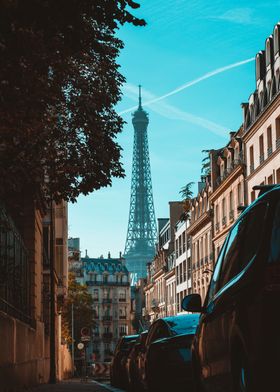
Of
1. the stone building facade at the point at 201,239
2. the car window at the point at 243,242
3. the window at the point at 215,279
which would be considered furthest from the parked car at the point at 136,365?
the stone building facade at the point at 201,239

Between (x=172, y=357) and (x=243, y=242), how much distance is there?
5647 millimetres

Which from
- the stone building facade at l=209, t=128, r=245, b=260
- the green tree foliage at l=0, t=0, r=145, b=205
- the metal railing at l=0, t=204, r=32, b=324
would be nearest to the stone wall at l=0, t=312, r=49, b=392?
the metal railing at l=0, t=204, r=32, b=324

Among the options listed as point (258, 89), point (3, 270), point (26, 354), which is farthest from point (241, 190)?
point (3, 270)

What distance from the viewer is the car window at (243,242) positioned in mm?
6301

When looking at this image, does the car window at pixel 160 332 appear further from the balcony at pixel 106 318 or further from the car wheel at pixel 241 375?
the balcony at pixel 106 318

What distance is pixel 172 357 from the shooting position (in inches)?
484

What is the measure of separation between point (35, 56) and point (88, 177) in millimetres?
6153

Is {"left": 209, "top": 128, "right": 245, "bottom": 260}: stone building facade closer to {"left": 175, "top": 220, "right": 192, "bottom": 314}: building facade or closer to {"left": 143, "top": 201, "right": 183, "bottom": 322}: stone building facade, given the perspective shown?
{"left": 175, "top": 220, "right": 192, "bottom": 314}: building facade

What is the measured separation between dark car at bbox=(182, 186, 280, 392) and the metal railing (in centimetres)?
1044

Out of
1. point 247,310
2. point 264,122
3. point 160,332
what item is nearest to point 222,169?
point 264,122

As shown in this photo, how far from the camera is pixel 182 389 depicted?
12.1 m

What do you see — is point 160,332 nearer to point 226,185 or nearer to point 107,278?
point 226,185

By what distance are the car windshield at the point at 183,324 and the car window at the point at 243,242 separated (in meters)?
5.28

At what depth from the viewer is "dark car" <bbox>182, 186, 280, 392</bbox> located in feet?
17.9
